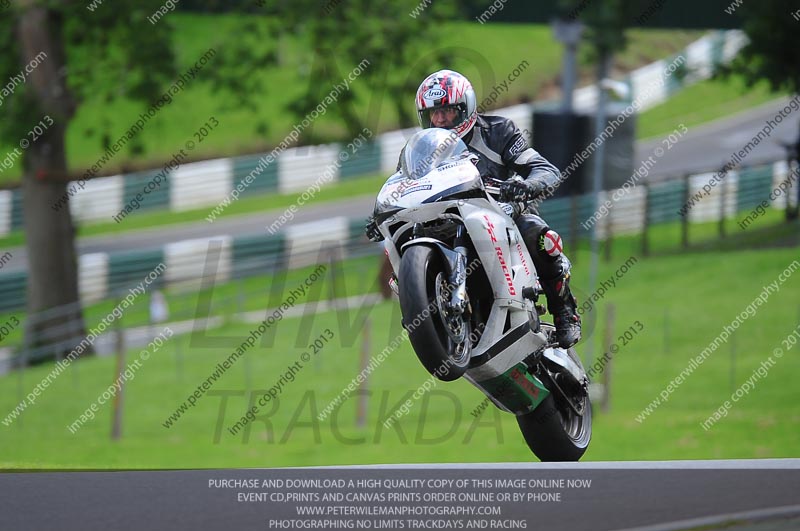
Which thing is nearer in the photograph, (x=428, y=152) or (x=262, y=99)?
(x=428, y=152)

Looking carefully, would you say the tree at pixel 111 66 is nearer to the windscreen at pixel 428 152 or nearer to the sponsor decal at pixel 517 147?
the sponsor decal at pixel 517 147

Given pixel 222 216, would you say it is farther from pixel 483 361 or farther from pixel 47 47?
pixel 483 361

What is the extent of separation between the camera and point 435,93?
5.85m

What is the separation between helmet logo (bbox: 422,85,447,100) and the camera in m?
5.84

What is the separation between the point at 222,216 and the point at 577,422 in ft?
66.8

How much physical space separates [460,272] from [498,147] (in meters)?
0.96

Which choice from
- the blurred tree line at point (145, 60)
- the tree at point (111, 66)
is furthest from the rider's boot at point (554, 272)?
the tree at point (111, 66)

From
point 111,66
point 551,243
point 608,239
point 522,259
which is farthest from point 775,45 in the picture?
point 522,259

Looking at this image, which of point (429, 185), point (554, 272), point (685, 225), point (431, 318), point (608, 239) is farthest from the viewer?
point (685, 225)

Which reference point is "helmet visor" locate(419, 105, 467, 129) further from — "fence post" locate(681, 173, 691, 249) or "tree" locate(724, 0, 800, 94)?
"fence post" locate(681, 173, 691, 249)

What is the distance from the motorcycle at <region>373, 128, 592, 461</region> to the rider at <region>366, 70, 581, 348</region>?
151mm

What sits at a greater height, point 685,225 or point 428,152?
point 428,152

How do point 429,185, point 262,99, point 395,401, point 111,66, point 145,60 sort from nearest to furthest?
point 429,185
point 395,401
point 145,60
point 111,66
point 262,99

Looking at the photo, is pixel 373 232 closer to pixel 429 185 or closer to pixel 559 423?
pixel 429 185
